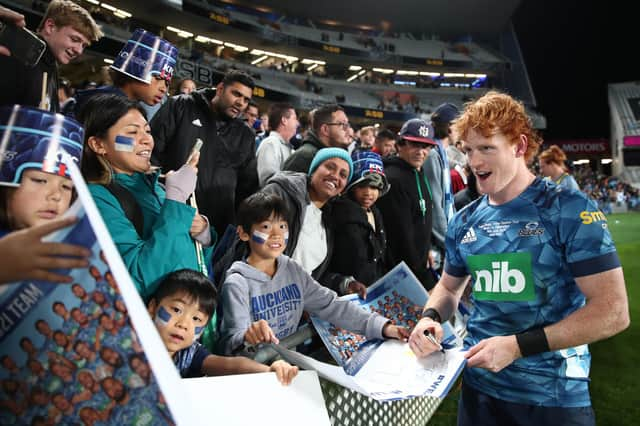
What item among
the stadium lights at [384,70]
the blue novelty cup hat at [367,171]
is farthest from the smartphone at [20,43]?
the stadium lights at [384,70]

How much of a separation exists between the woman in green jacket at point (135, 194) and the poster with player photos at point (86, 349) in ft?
2.67

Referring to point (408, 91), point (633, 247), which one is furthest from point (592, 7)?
point (633, 247)

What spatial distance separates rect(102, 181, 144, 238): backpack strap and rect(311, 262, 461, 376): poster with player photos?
65 cm

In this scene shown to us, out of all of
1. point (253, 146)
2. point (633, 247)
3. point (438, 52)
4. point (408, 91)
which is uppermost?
point (438, 52)

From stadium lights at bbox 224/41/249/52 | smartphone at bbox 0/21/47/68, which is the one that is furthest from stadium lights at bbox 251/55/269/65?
smartphone at bbox 0/21/47/68

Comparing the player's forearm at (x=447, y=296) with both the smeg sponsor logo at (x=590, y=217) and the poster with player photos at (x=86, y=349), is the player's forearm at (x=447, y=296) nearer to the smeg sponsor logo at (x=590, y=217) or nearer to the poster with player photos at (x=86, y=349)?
the smeg sponsor logo at (x=590, y=217)

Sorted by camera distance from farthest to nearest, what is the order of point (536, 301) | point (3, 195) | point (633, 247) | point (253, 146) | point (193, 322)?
1. point (633, 247)
2. point (253, 146)
3. point (536, 301)
4. point (193, 322)
5. point (3, 195)

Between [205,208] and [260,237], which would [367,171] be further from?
[260,237]

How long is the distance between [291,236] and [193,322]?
1104 mm

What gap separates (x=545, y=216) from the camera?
1312 mm

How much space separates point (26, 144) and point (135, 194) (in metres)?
1.00

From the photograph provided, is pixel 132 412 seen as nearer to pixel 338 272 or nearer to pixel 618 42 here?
pixel 338 272

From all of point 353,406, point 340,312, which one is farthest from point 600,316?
point 340,312

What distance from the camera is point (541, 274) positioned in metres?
1.30
